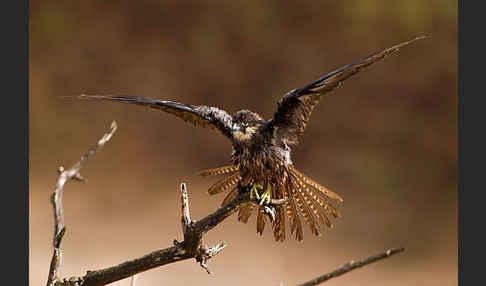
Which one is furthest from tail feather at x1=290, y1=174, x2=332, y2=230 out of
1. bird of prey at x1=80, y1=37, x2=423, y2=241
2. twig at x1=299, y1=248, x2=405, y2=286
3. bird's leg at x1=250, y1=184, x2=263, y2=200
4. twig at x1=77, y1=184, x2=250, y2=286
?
twig at x1=299, y1=248, x2=405, y2=286

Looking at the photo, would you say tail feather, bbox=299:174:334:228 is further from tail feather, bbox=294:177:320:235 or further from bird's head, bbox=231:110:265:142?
bird's head, bbox=231:110:265:142

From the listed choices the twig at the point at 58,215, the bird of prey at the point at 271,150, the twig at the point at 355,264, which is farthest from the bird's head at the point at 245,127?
the twig at the point at 355,264

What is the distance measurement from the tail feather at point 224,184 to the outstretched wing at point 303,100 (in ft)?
0.67

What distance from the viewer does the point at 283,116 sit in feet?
3.84

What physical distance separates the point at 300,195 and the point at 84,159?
51cm

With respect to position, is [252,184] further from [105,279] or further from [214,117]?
[105,279]

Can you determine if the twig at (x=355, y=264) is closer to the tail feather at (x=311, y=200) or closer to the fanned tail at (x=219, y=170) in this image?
the tail feather at (x=311, y=200)

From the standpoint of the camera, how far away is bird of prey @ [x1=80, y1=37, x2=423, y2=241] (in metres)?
1.15

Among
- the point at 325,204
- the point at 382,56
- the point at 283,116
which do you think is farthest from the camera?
the point at 325,204

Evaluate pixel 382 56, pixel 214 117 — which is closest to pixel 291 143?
pixel 214 117

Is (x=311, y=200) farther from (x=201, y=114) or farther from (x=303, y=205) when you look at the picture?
(x=201, y=114)

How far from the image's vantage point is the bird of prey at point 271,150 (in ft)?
3.76

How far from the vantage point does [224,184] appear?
4.48 ft

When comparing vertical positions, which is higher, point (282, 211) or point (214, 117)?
point (214, 117)
